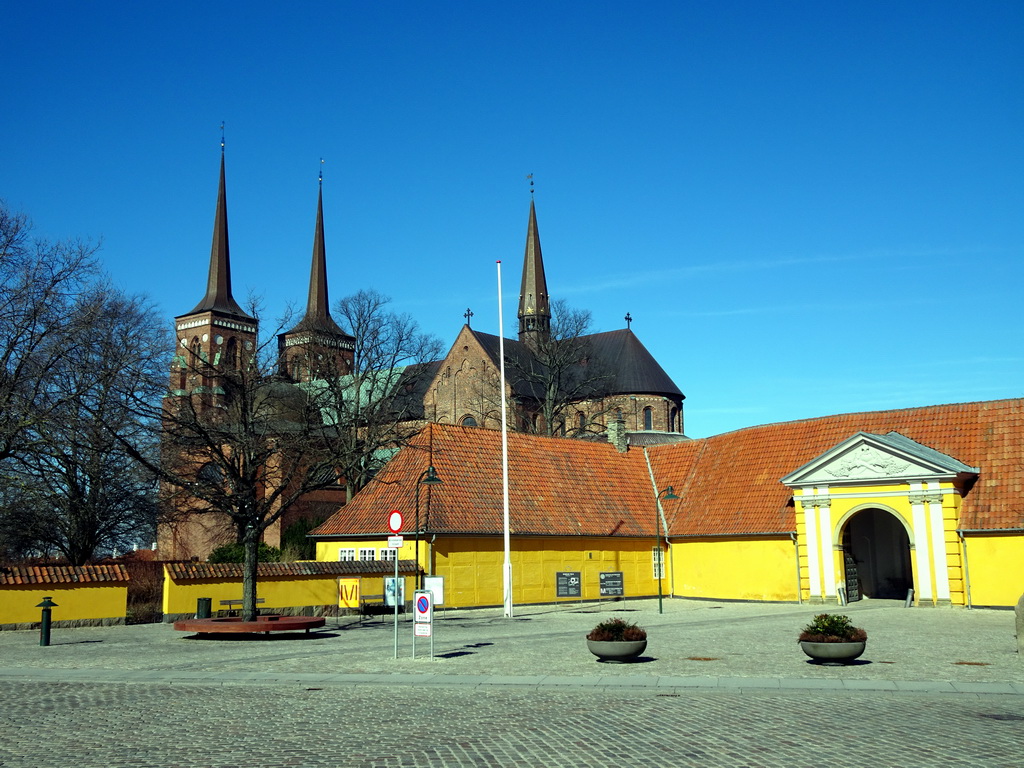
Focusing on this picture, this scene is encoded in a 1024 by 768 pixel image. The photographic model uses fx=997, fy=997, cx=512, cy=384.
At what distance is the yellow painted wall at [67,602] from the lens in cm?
2580

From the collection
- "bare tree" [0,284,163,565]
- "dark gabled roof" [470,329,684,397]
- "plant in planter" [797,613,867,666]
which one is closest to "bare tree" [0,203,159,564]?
"bare tree" [0,284,163,565]

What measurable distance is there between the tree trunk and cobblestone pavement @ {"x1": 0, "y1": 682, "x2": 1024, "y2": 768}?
9404 millimetres

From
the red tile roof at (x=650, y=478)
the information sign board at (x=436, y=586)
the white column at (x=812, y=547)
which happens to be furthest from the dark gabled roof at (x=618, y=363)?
the information sign board at (x=436, y=586)

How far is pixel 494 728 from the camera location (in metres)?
11.5

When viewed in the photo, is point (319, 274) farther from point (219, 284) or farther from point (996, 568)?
point (996, 568)

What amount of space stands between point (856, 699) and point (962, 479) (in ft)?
73.8

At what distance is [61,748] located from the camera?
409 inches

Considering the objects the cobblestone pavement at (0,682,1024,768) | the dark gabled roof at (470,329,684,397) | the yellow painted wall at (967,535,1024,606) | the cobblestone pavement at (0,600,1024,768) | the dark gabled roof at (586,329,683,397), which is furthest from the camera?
the dark gabled roof at (586,329,683,397)

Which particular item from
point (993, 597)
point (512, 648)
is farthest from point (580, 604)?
point (512, 648)

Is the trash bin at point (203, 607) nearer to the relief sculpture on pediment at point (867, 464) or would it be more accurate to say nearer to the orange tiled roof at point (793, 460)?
the orange tiled roof at point (793, 460)

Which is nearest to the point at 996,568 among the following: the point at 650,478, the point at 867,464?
the point at 867,464

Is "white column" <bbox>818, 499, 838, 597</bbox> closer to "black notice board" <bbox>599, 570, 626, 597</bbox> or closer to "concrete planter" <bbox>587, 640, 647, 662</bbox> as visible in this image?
"black notice board" <bbox>599, 570, 626, 597</bbox>

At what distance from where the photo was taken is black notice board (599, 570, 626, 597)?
3894cm

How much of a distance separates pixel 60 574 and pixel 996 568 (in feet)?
92.6
